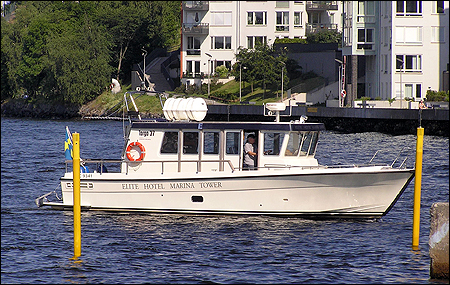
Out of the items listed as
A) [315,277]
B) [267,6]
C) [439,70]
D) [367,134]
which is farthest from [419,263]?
[267,6]

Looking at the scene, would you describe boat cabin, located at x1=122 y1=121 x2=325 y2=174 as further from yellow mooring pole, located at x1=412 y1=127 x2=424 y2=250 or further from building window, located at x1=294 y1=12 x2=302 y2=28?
building window, located at x1=294 y1=12 x2=302 y2=28

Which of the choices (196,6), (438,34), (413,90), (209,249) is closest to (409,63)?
(413,90)

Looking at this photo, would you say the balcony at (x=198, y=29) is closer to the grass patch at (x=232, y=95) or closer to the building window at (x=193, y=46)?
the building window at (x=193, y=46)

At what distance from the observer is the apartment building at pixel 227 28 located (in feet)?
300

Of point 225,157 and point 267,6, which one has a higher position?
point 267,6

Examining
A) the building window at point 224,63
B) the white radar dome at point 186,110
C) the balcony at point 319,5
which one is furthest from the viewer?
the balcony at point 319,5

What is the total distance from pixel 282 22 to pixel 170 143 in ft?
240

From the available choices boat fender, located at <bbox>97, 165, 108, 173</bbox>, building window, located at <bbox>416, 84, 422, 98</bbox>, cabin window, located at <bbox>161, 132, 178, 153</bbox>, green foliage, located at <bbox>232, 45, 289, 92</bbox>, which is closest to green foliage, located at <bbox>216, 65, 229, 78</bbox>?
green foliage, located at <bbox>232, 45, 289, 92</bbox>

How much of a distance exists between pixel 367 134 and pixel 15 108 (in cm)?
5960

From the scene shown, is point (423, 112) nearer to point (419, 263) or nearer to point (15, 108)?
point (419, 263)

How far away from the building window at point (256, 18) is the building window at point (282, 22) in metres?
1.75

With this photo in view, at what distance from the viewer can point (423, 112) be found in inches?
2114

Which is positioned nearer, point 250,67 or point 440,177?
point 440,177

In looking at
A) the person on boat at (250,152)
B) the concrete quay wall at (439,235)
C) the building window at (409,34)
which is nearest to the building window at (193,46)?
the building window at (409,34)
